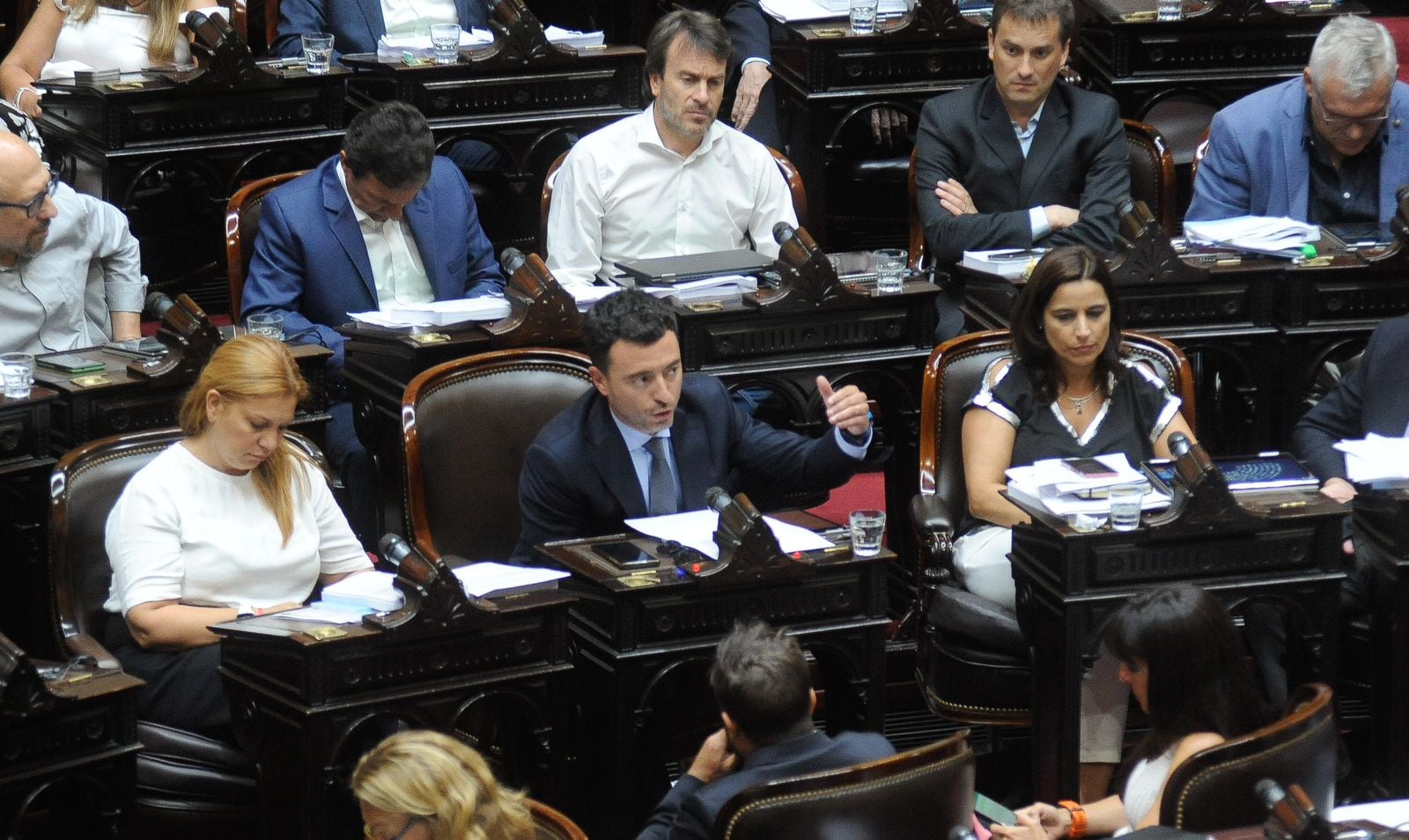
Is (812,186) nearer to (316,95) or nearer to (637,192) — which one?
(637,192)

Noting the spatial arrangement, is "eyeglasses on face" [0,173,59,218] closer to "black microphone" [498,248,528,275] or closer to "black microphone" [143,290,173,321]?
"black microphone" [143,290,173,321]

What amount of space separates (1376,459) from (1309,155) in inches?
58.2

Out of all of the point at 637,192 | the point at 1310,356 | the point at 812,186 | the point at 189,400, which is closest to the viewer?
the point at 189,400

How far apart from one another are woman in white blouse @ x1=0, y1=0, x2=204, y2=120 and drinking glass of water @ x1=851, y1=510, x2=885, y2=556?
264cm

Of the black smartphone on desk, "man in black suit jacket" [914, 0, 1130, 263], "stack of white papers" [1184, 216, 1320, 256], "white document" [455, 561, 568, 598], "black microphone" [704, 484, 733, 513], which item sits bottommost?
"white document" [455, 561, 568, 598]

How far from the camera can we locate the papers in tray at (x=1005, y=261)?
15.4 ft

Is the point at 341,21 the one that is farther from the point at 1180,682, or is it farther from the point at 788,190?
the point at 1180,682

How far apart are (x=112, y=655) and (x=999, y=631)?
5.14 ft

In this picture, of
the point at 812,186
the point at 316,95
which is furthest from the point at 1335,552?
the point at 316,95

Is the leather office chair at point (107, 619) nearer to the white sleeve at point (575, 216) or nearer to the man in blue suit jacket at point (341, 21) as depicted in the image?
the white sleeve at point (575, 216)

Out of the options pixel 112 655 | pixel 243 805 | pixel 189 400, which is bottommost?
pixel 243 805

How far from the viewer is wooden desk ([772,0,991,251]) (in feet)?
18.1

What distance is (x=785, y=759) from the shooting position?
2.83 meters

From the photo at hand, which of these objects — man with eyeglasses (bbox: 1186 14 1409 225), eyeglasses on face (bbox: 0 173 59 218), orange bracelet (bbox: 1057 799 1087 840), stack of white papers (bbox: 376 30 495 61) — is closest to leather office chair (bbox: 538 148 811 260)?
stack of white papers (bbox: 376 30 495 61)
